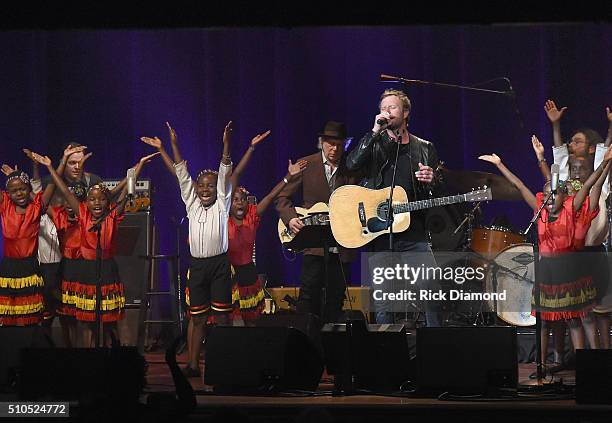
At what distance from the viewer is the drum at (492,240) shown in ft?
Result: 29.8

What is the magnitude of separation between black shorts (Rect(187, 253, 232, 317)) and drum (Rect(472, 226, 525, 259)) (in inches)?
86.4

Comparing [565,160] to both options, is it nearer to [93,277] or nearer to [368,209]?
[368,209]

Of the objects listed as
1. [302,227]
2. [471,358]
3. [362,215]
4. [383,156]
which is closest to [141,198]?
[302,227]

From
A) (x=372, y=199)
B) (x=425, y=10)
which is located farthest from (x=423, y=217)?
(x=425, y=10)

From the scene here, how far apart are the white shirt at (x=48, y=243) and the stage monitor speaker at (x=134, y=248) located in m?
1.02

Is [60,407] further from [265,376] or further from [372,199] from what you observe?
[372,199]

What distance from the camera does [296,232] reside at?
8.11 m

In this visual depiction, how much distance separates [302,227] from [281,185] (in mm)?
1826

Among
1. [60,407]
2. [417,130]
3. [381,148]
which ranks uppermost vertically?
[417,130]

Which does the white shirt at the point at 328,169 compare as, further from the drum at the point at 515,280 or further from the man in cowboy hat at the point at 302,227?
the drum at the point at 515,280

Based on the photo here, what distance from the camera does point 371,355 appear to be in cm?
668

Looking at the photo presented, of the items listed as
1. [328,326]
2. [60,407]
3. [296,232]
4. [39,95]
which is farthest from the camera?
[39,95]

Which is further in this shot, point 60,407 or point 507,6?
point 507,6

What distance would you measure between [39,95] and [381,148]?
384cm
